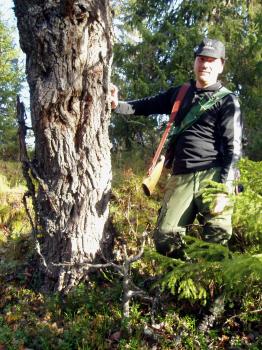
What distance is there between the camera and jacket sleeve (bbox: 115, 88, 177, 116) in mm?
4066

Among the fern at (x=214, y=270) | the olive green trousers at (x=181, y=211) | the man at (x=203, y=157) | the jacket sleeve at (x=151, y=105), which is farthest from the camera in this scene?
the jacket sleeve at (x=151, y=105)

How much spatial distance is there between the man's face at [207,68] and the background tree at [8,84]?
10249 mm

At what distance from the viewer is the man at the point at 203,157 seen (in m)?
3.44

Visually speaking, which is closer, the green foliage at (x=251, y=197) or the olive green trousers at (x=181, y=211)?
the green foliage at (x=251, y=197)

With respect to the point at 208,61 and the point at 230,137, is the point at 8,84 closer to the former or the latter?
the point at 208,61

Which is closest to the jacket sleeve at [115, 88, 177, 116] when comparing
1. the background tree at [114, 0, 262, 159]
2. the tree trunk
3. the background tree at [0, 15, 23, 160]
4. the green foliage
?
the tree trunk

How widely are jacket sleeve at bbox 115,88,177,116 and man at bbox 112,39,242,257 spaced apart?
32 centimetres

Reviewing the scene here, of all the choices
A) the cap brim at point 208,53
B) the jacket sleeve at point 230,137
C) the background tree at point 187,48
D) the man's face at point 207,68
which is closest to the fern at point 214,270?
the jacket sleeve at point 230,137

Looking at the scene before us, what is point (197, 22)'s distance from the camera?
29.2ft

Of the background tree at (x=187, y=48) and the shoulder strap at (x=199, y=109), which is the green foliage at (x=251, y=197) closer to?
the shoulder strap at (x=199, y=109)

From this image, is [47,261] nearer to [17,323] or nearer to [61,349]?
[17,323]

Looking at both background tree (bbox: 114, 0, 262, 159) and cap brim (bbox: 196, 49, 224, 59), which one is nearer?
cap brim (bbox: 196, 49, 224, 59)

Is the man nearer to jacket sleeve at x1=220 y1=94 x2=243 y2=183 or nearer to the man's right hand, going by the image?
jacket sleeve at x1=220 y1=94 x2=243 y2=183

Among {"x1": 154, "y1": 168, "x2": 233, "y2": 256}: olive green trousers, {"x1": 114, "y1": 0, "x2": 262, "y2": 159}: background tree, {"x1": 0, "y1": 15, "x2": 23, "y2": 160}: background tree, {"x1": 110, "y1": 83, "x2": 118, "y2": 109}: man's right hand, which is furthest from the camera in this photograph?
{"x1": 0, "y1": 15, "x2": 23, "y2": 160}: background tree
